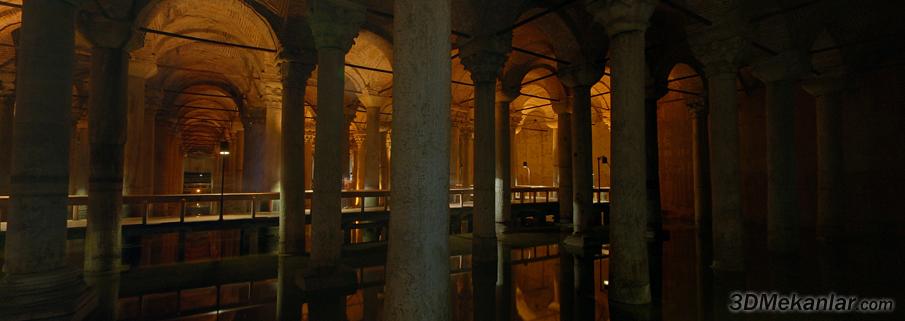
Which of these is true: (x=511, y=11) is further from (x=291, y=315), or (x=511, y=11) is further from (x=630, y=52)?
(x=291, y=315)

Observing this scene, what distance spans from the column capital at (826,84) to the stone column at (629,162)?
918 cm

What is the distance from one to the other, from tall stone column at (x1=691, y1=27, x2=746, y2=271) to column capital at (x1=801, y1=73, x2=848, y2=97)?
5.98 metres

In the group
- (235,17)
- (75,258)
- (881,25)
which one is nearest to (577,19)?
(881,25)

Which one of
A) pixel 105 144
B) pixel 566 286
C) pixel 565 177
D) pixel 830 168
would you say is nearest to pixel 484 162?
pixel 566 286

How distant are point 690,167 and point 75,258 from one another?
20509mm

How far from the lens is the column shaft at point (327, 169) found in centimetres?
692

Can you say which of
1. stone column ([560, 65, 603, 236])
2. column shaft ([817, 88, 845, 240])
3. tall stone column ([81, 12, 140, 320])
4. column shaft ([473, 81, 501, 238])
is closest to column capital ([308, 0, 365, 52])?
column shaft ([473, 81, 501, 238])

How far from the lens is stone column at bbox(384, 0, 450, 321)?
336cm

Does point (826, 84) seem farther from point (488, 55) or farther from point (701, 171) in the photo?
point (488, 55)

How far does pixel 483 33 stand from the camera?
9.31 meters

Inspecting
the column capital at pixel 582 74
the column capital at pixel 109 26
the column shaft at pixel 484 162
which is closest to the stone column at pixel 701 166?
the column capital at pixel 582 74

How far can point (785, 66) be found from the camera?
31.0 feet

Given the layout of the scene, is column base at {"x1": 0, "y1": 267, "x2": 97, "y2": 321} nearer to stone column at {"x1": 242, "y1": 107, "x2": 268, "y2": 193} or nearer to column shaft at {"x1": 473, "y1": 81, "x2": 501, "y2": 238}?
column shaft at {"x1": 473, "y1": 81, "x2": 501, "y2": 238}

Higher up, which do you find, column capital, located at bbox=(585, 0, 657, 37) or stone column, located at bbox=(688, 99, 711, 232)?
column capital, located at bbox=(585, 0, 657, 37)
